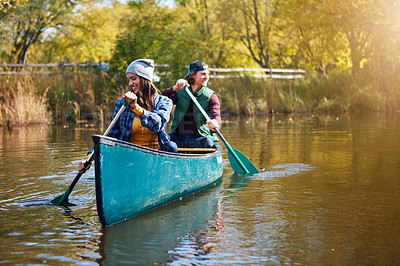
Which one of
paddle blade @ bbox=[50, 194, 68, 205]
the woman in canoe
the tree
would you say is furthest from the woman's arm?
the tree

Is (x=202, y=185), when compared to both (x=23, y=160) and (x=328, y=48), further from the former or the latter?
(x=328, y=48)

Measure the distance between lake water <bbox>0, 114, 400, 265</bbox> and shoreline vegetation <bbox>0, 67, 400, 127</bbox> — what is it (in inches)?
247

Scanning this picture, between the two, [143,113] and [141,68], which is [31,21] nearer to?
[141,68]

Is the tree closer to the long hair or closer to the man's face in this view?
the man's face

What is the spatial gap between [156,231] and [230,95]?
1549cm

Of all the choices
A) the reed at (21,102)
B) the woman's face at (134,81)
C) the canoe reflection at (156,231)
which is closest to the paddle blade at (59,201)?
the canoe reflection at (156,231)

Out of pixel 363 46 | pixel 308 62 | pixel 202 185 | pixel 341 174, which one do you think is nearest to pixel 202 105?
pixel 202 185

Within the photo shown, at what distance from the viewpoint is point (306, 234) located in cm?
488

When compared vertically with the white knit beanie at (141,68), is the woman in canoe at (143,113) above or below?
below

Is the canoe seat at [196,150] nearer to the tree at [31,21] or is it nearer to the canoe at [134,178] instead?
the canoe at [134,178]

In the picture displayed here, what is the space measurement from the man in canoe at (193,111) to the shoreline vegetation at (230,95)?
8.67 m

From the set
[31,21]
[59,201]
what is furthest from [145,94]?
[31,21]

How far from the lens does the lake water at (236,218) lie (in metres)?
4.36

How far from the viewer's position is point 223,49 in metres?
25.2
